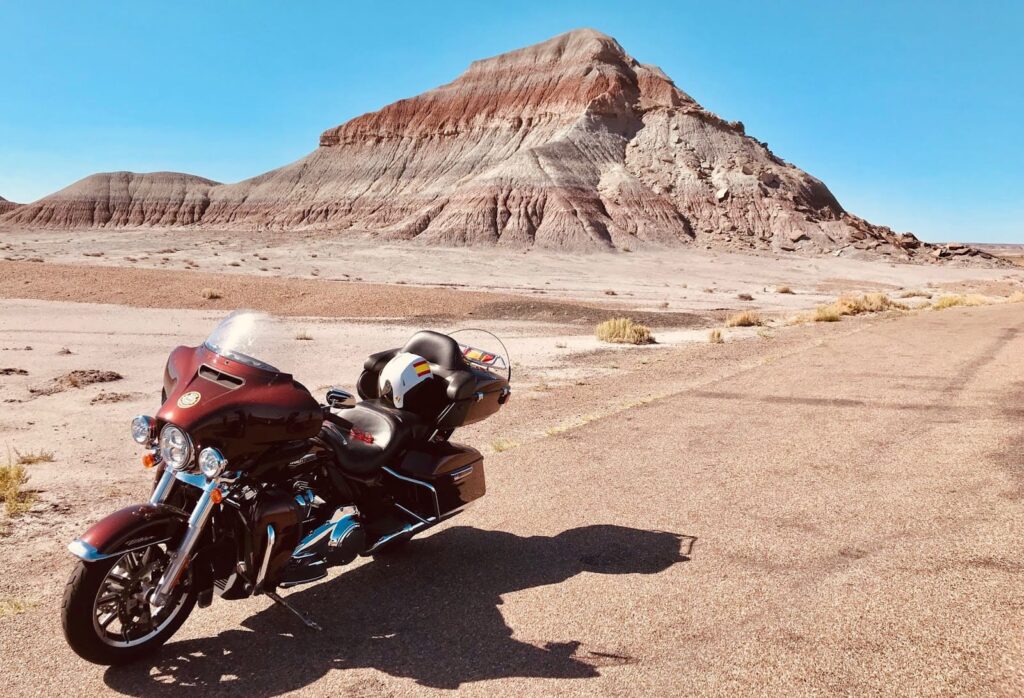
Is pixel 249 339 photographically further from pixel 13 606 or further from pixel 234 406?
pixel 13 606

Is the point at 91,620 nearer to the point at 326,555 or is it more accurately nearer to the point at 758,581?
the point at 326,555

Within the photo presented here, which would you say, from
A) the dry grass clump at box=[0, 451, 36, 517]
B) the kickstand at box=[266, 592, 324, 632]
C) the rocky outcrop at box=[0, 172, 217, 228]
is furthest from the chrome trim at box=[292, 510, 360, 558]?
the rocky outcrop at box=[0, 172, 217, 228]

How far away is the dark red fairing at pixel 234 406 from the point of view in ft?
12.6

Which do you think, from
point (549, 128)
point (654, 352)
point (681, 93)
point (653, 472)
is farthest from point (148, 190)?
point (653, 472)

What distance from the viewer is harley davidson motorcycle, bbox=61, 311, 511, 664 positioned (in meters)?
3.78

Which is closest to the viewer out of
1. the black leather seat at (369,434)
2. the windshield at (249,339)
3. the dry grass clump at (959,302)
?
the windshield at (249,339)

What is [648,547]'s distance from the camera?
5613 mm

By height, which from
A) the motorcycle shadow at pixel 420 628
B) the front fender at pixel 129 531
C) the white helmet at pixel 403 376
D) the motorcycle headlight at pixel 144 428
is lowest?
the motorcycle shadow at pixel 420 628

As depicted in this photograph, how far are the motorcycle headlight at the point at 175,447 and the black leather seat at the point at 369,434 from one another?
3.20 feet

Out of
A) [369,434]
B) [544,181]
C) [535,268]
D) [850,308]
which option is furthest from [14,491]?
[544,181]

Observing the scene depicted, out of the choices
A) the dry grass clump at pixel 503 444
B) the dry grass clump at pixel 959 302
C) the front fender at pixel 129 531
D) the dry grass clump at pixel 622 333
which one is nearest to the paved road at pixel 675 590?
the dry grass clump at pixel 503 444

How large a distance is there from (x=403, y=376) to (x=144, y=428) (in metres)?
1.79

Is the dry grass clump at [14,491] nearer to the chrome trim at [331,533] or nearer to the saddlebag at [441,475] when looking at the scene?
the chrome trim at [331,533]

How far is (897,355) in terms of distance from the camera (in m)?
15.8
